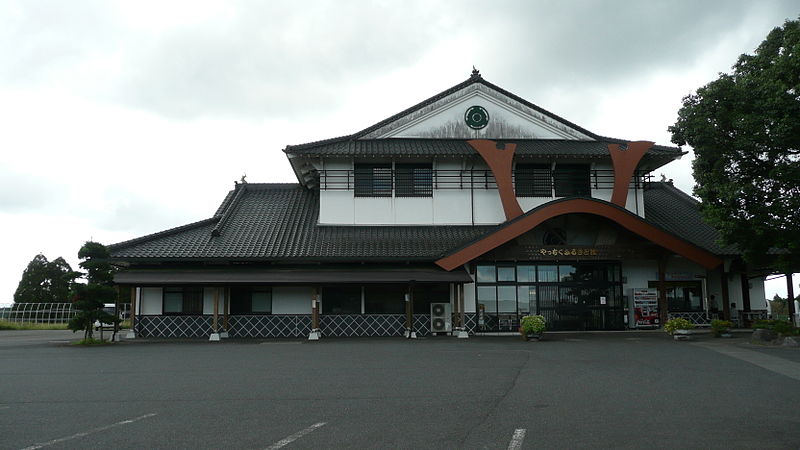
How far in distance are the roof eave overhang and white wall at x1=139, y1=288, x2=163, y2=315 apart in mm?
9240

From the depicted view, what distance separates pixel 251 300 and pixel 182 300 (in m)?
2.24

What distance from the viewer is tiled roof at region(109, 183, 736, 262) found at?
19.3 m

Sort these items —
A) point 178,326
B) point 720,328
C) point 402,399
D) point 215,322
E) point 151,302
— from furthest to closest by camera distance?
point 151,302 → point 178,326 → point 215,322 → point 720,328 → point 402,399

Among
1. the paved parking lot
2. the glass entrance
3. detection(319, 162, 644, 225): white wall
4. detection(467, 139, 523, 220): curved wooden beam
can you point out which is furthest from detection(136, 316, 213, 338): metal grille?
detection(467, 139, 523, 220): curved wooden beam

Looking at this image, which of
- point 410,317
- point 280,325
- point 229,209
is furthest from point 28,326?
point 410,317

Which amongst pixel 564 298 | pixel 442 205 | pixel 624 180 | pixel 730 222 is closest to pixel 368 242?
pixel 442 205

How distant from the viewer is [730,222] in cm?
1644

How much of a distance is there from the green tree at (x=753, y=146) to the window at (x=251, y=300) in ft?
44.7

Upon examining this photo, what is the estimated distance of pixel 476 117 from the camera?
22938mm

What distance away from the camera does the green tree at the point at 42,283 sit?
35737mm

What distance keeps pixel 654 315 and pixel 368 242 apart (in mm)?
10185

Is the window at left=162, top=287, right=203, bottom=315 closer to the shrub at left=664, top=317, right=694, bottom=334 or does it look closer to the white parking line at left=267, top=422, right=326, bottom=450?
the white parking line at left=267, top=422, right=326, bottom=450

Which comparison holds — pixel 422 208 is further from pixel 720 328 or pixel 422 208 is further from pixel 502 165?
pixel 720 328

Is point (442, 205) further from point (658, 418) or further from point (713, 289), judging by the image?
point (658, 418)
